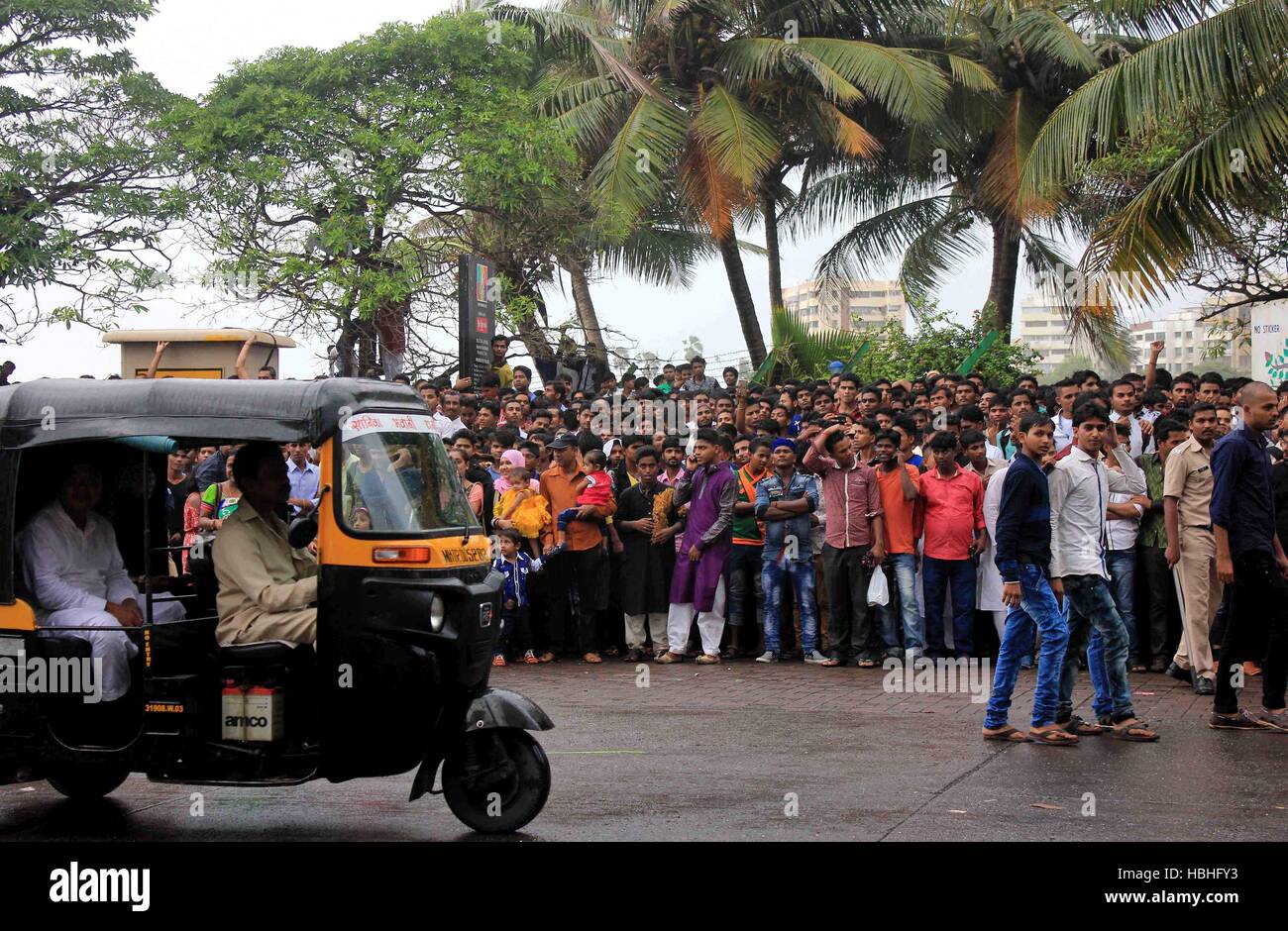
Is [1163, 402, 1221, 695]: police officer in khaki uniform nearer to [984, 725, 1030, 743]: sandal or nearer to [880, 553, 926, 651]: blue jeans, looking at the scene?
[984, 725, 1030, 743]: sandal

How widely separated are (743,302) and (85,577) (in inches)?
962

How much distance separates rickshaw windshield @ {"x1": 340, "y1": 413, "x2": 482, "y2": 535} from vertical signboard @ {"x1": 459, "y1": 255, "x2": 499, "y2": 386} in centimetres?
1256

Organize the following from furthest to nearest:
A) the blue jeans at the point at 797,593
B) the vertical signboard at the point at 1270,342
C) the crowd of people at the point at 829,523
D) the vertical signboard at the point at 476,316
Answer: the vertical signboard at the point at 476,316 → the vertical signboard at the point at 1270,342 → the blue jeans at the point at 797,593 → the crowd of people at the point at 829,523

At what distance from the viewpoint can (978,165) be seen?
1246 inches

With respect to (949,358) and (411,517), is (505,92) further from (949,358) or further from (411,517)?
(411,517)

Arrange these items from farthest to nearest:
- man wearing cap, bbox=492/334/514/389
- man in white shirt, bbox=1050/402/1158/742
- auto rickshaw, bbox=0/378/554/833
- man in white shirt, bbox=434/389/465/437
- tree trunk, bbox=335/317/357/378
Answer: man wearing cap, bbox=492/334/514/389
tree trunk, bbox=335/317/357/378
man in white shirt, bbox=434/389/465/437
man in white shirt, bbox=1050/402/1158/742
auto rickshaw, bbox=0/378/554/833

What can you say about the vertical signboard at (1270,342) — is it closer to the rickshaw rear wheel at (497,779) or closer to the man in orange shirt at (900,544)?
the man in orange shirt at (900,544)

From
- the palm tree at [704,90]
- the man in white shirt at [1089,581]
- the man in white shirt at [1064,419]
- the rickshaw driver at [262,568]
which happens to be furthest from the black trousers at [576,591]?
the palm tree at [704,90]

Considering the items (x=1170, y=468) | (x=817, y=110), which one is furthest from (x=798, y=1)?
(x=1170, y=468)

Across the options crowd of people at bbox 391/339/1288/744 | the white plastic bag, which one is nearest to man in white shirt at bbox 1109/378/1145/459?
crowd of people at bbox 391/339/1288/744

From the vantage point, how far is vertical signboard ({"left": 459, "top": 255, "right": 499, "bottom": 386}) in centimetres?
1994

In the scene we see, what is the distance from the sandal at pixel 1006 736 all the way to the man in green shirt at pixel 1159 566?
349 cm

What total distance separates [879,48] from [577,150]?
231 inches

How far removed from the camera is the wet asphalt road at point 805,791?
24.5ft
